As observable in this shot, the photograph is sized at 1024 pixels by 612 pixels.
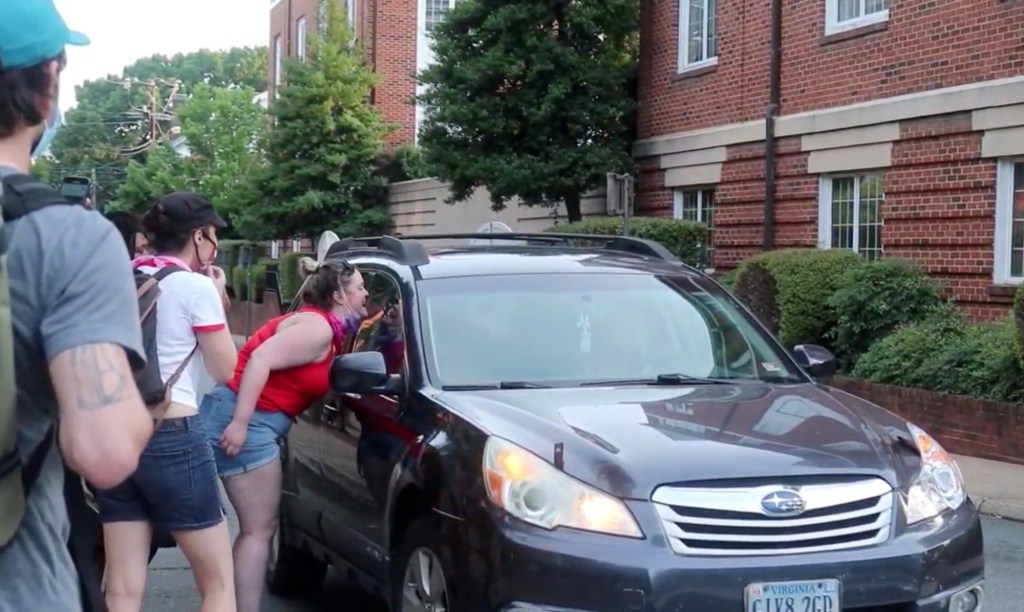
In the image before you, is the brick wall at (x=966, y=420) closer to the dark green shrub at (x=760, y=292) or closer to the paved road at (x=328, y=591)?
the dark green shrub at (x=760, y=292)

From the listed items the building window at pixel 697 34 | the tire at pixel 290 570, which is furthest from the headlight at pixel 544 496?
the building window at pixel 697 34

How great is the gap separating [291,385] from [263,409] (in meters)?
0.16

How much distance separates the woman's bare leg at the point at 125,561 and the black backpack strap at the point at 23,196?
2725 mm

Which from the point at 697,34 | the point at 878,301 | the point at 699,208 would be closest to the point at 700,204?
the point at 699,208

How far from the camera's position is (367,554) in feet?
18.8

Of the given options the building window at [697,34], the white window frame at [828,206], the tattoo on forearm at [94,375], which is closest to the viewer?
the tattoo on forearm at [94,375]

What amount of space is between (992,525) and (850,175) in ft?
27.8

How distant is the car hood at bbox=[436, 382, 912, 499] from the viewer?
4.59m

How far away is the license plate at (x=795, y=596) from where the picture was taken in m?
4.41

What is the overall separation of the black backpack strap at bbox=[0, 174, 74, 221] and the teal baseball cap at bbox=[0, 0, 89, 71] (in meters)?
0.18

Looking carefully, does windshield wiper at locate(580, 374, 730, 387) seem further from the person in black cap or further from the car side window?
the person in black cap

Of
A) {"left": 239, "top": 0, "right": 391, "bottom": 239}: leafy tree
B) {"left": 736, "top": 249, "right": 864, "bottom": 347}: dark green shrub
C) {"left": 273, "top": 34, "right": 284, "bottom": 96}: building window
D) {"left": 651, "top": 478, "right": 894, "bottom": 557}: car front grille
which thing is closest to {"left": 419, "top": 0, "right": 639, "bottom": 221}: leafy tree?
{"left": 736, "top": 249, "right": 864, "bottom": 347}: dark green shrub

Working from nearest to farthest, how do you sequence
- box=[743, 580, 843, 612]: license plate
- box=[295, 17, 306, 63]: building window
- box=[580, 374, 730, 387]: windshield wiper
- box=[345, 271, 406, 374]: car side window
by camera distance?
1. box=[743, 580, 843, 612]: license plate
2. box=[580, 374, 730, 387]: windshield wiper
3. box=[345, 271, 406, 374]: car side window
4. box=[295, 17, 306, 63]: building window

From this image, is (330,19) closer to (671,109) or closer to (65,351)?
(671,109)
